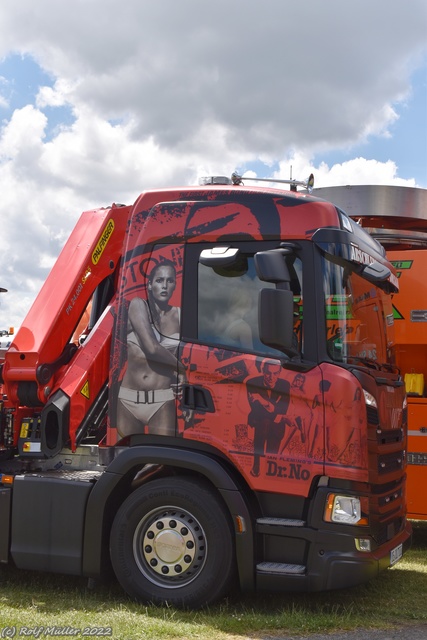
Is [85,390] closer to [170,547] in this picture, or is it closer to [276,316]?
[170,547]

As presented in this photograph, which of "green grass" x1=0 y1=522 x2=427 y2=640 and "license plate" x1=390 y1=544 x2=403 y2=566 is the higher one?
"license plate" x1=390 y1=544 x2=403 y2=566

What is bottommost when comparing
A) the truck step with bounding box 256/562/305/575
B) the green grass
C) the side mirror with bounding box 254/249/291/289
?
the green grass

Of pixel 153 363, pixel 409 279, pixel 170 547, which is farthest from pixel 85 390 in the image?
pixel 409 279

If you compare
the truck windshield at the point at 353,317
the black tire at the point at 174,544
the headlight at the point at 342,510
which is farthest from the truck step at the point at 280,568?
the truck windshield at the point at 353,317

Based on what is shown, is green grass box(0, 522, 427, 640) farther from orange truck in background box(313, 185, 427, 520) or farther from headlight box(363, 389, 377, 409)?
orange truck in background box(313, 185, 427, 520)

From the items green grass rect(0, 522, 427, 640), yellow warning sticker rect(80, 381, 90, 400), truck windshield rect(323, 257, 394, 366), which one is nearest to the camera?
green grass rect(0, 522, 427, 640)

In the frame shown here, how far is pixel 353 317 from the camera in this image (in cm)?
586

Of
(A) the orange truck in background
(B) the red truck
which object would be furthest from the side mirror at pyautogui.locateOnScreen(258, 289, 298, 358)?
(A) the orange truck in background

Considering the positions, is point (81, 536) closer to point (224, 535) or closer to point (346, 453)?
point (224, 535)

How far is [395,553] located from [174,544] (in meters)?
1.74

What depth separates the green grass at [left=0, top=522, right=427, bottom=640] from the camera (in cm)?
522

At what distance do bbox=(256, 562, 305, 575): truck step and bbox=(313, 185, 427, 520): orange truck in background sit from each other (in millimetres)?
3187

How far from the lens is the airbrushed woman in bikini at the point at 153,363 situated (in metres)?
5.83

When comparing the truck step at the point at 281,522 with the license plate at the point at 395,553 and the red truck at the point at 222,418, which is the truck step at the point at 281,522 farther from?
the license plate at the point at 395,553
